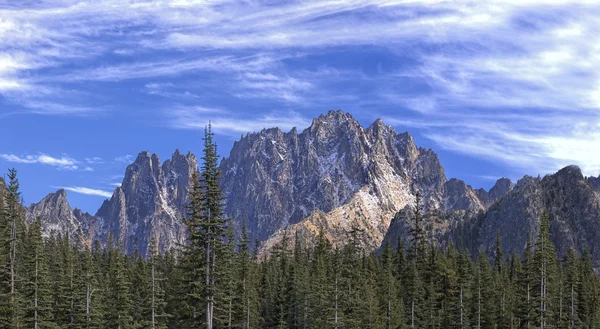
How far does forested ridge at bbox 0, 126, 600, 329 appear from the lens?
63.2 m

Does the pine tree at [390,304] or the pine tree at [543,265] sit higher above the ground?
the pine tree at [543,265]

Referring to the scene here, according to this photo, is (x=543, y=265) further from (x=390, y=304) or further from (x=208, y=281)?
(x=208, y=281)

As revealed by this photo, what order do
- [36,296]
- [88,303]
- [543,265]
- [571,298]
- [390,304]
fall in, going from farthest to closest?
[571,298] < [390,304] < [543,265] < [88,303] < [36,296]

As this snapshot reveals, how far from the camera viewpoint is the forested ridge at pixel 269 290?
6319 centimetres

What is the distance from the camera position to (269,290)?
123 m

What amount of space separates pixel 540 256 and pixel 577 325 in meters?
41.2

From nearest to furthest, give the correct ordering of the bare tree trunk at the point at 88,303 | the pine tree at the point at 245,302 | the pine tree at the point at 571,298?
the bare tree trunk at the point at 88,303
the pine tree at the point at 245,302
the pine tree at the point at 571,298

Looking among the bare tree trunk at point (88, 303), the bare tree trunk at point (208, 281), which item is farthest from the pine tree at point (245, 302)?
the bare tree trunk at point (208, 281)

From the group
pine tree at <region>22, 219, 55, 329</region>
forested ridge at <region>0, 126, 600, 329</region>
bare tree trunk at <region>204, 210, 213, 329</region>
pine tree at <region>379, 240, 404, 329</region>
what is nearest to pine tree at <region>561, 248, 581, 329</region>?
forested ridge at <region>0, 126, 600, 329</region>

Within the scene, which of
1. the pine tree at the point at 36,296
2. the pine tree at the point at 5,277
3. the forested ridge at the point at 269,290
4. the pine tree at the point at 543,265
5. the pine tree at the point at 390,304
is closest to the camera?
the forested ridge at the point at 269,290

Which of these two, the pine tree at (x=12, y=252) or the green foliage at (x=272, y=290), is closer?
the green foliage at (x=272, y=290)

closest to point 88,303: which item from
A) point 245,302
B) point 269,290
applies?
point 245,302

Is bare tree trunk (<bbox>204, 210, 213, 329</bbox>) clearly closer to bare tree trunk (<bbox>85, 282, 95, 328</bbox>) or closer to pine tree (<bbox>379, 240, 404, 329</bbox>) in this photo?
bare tree trunk (<bbox>85, 282, 95, 328</bbox>)

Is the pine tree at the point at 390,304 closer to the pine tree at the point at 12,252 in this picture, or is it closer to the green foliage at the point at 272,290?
the green foliage at the point at 272,290
